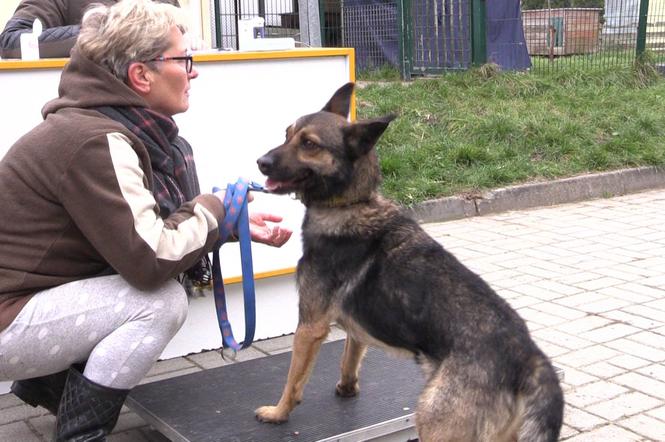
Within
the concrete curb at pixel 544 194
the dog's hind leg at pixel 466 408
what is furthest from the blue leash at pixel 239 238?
the concrete curb at pixel 544 194

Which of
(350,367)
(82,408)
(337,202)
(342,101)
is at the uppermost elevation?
(342,101)

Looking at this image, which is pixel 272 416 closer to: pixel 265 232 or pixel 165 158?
pixel 265 232

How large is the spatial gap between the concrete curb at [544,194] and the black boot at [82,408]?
4.87 meters

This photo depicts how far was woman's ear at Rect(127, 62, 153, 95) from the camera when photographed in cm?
309

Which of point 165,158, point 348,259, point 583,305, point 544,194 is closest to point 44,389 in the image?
point 165,158

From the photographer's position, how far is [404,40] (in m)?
12.6

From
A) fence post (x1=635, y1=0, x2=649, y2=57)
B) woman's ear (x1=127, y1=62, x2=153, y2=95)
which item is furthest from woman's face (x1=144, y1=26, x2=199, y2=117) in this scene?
fence post (x1=635, y1=0, x2=649, y2=57)

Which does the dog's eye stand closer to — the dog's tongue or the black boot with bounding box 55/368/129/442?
the dog's tongue

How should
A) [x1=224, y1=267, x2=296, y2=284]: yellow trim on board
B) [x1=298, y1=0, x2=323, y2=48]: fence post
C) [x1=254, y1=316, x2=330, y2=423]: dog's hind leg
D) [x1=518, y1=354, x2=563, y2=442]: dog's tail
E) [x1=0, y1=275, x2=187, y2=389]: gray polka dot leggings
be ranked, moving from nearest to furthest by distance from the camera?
[x1=518, y1=354, x2=563, y2=442]: dog's tail, [x1=0, y1=275, x2=187, y2=389]: gray polka dot leggings, [x1=254, y1=316, x2=330, y2=423]: dog's hind leg, [x1=224, y1=267, x2=296, y2=284]: yellow trim on board, [x1=298, y1=0, x2=323, y2=48]: fence post

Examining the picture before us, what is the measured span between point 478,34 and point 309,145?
30.4 ft

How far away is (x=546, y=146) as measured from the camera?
30.8ft

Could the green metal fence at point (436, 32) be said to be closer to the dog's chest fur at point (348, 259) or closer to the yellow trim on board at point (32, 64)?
the yellow trim on board at point (32, 64)

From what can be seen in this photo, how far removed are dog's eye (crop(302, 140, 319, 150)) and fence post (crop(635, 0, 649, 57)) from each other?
10.8 m

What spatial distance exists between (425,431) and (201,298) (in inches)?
78.2
